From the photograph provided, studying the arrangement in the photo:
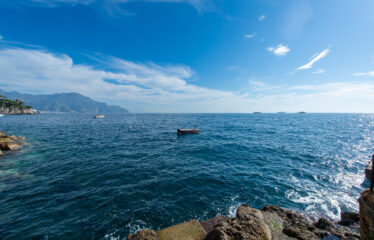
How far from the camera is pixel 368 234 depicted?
3502 millimetres

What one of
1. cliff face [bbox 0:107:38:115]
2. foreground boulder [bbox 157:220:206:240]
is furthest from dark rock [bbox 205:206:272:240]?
cliff face [bbox 0:107:38:115]

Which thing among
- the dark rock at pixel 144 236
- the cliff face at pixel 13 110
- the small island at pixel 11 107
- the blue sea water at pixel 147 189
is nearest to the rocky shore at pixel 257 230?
the dark rock at pixel 144 236

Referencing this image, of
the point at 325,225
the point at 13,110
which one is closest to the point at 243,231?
the point at 325,225

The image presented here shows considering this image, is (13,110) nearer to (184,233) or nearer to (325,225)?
(184,233)

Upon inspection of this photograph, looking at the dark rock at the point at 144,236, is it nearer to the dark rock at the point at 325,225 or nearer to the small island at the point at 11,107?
the dark rock at the point at 325,225

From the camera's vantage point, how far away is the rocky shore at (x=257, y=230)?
448cm

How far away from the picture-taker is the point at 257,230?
14.9 ft

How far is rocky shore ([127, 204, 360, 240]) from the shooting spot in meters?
4.48

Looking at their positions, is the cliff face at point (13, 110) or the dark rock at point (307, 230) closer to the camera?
the dark rock at point (307, 230)

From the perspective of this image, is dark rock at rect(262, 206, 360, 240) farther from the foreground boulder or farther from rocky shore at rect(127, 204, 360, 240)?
the foreground boulder

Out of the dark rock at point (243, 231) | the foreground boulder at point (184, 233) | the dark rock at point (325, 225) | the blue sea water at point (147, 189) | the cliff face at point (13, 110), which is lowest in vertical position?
the blue sea water at point (147, 189)

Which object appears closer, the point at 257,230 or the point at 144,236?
the point at 257,230

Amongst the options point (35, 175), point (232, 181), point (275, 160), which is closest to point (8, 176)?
point (35, 175)

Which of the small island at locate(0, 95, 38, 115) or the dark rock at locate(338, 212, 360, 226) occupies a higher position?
the small island at locate(0, 95, 38, 115)
